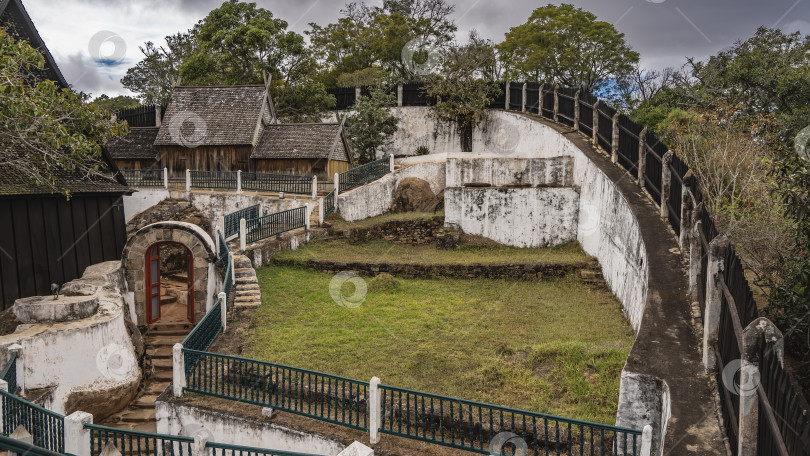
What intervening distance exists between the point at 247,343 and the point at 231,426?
2669 millimetres

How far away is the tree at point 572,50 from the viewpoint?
34656 mm

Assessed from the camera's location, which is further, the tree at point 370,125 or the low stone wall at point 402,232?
the tree at point 370,125

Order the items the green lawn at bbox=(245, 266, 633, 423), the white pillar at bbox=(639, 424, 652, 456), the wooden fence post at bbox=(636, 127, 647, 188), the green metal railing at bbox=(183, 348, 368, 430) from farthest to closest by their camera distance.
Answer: the wooden fence post at bbox=(636, 127, 647, 188)
the green lawn at bbox=(245, 266, 633, 423)
the green metal railing at bbox=(183, 348, 368, 430)
the white pillar at bbox=(639, 424, 652, 456)

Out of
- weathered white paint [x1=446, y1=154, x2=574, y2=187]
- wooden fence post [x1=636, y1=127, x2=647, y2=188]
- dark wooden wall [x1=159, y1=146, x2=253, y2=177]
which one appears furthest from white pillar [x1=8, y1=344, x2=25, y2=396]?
dark wooden wall [x1=159, y1=146, x2=253, y2=177]

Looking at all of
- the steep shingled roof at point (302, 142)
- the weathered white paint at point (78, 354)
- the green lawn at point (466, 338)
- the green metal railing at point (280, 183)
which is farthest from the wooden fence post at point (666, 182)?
the steep shingled roof at point (302, 142)

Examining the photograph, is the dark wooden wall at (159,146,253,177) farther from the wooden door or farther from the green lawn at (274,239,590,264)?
the wooden door

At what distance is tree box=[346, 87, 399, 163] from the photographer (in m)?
29.0

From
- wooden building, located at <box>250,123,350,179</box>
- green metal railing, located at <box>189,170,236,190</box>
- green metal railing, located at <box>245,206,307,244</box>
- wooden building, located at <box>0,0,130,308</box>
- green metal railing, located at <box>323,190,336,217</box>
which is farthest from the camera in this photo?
wooden building, located at <box>250,123,350,179</box>

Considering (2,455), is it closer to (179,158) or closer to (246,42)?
(179,158)

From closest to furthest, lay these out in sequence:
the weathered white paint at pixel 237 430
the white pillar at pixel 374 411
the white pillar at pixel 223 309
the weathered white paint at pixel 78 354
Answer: the white pillar at pixel 374 411
the weathered white paint at pixel 237 430
the weathered white paint at pixel 78 354
the white pillar at pixel 223 309

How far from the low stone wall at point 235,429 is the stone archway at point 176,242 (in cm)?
593

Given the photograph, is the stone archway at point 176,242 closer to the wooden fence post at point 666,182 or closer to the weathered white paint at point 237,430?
the weathered white paint at point 237,430

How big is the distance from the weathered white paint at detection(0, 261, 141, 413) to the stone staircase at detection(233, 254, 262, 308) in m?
2.63

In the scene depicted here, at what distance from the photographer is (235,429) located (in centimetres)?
905
